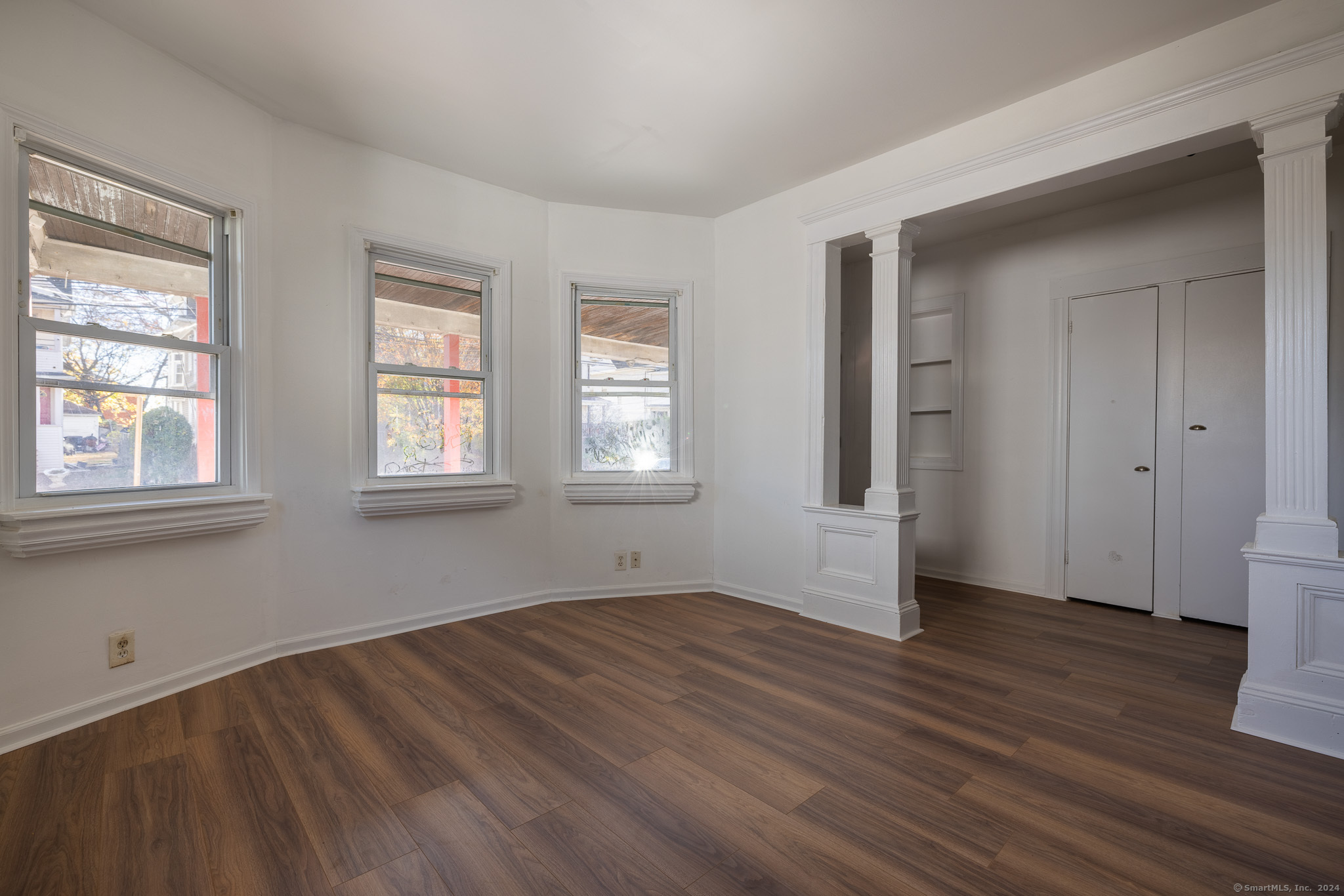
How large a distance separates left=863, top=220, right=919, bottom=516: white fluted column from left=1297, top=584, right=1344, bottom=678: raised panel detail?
1.63 m

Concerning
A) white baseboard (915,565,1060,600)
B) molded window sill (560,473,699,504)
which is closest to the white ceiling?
molded window sill (560,473,699,504)

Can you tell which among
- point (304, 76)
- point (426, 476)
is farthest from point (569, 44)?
point (426, 476)

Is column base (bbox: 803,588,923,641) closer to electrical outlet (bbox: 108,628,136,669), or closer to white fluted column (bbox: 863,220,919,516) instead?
white fluted column (bbox: 863,220,919,516)

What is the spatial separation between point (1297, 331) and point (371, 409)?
427 cm

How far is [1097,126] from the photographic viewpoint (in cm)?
276

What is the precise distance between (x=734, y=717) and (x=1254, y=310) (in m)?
3.87

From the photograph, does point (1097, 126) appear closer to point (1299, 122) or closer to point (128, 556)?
point (1299, 122)

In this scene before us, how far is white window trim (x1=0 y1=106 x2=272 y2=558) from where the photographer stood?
7.18 feet

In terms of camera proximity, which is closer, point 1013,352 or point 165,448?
point 165,448

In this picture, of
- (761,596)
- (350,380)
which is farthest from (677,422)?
(350,380)

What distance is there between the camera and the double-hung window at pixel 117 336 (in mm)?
2338

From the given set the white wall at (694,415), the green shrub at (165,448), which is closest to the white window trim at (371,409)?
the white wall at (694,415)

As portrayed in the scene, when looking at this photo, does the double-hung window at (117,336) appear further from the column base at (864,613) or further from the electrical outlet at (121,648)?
the column base at (864,613)

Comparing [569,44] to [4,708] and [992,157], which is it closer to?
[992,157]
